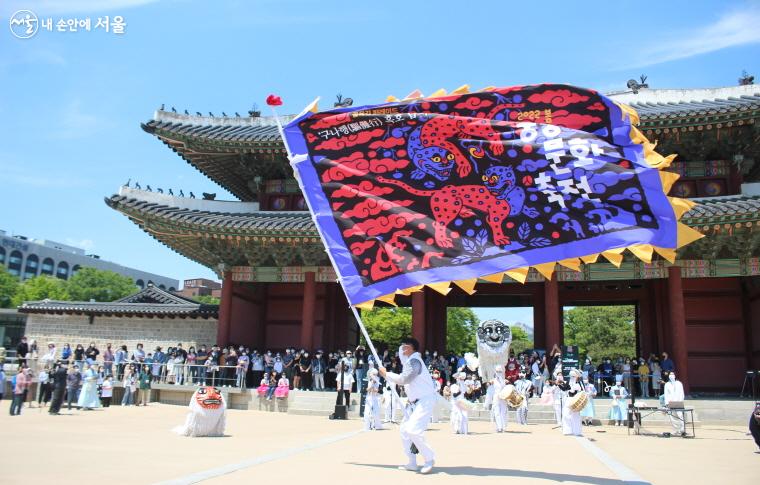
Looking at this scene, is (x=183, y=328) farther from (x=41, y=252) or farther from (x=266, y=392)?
(x=41, y=252)

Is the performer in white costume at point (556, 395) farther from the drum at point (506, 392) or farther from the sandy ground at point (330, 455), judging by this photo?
the drum at point (506, 392)

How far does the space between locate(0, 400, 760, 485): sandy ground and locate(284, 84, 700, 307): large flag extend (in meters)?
2.44

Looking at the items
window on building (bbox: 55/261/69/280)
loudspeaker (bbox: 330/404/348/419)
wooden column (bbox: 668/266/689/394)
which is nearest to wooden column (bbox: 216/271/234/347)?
loudspeaker (bbox: 330/404/348/419)

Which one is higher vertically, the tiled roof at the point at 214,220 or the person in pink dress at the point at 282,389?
the tiled roof at the point at 214,220

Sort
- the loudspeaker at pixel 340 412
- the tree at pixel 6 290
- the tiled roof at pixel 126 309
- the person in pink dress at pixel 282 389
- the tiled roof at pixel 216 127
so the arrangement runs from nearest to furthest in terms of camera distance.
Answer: the loudspeaker at pixel 340 412
the person in pink dress at pixel 282 389
the tiled roof at pixel 216 127
the tiled roof at pixel 126 309
the tree at pixel 6 290

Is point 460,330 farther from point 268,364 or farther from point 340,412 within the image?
point 340,412

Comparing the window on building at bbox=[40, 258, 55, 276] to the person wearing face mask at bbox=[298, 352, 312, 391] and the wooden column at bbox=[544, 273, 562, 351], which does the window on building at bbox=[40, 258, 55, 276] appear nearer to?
the person wearing face mask at bbox=[298, 352, 312, 391]

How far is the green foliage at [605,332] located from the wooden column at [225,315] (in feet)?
133

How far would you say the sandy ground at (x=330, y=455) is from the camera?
6.66 metres

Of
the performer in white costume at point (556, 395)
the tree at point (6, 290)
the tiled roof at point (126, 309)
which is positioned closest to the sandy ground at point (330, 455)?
the performer in white costume at point (556, 395)

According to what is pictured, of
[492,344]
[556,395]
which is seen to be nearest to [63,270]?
[492,344]

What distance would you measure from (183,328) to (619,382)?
16.3 metres

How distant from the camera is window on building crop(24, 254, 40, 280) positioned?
266 ft

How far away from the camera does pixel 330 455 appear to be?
8656mm
